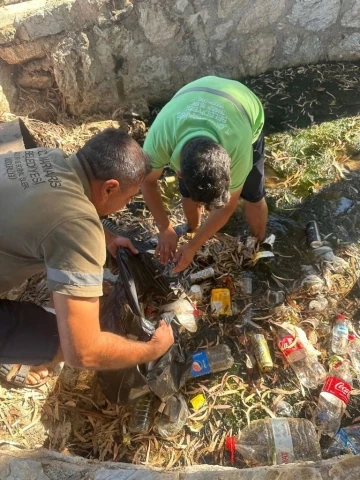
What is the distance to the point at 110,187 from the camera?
2.17m

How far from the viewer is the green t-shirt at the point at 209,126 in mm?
2613

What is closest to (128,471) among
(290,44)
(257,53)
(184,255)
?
(184,255)

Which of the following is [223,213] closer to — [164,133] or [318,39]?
[164,133]

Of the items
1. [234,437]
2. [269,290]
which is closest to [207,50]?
[269,290]

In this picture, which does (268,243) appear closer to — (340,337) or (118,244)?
(340,337)

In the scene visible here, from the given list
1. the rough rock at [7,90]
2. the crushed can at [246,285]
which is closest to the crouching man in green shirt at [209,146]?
the crushed can at [246,285]

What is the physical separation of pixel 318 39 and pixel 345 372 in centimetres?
427

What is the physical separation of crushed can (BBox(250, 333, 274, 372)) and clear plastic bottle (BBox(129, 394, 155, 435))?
852 millimetres

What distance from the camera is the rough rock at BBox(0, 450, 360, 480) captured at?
5.86 feet

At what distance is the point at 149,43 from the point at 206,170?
9.99 feet

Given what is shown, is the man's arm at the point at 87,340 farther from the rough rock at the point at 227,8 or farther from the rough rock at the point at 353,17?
the rough rock at the point at 353,17

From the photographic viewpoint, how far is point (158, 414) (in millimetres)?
2850

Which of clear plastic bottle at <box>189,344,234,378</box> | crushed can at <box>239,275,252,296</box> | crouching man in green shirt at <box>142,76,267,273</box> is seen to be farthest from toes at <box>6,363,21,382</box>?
crushed can at <box>239,275,252,296</box>

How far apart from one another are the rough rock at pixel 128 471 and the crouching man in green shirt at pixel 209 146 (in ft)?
4.80
